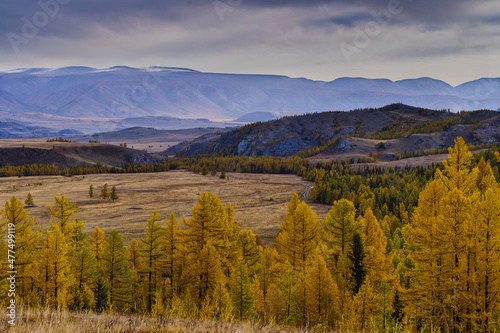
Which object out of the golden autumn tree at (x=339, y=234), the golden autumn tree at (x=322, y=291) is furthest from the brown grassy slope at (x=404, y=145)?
the golden autumn tree at (x=322, y=291)

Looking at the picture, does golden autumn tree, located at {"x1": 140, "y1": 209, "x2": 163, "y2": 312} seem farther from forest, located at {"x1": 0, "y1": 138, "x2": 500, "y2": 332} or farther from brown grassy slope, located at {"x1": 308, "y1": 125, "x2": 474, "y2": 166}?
brown grassy slope, located at {"x1": 308, "y1": 125, "x2": 474, "y2": 166}

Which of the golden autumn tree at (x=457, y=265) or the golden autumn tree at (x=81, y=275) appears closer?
the golden autumn tree at (x=457, y=265)

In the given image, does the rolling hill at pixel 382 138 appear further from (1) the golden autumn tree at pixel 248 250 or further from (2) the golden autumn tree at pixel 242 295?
(2) the golden autumn tree at pixel 242 295

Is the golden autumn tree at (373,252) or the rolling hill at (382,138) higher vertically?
the rolling hill at (382,138)

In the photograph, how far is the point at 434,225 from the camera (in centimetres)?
2162

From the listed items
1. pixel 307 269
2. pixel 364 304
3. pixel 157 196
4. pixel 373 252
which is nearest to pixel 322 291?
pixel 307 269

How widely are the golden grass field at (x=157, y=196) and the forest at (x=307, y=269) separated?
20138 mm

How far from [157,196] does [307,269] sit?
67.9 meters

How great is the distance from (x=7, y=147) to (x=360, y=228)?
153 metres

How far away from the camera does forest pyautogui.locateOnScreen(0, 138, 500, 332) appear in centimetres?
2050

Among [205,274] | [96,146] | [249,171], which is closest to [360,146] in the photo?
[249,171]

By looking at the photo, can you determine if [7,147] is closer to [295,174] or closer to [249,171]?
[249,171]

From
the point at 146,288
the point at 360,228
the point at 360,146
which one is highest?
the point at 360,146

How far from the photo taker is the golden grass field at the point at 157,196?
2416 inches
